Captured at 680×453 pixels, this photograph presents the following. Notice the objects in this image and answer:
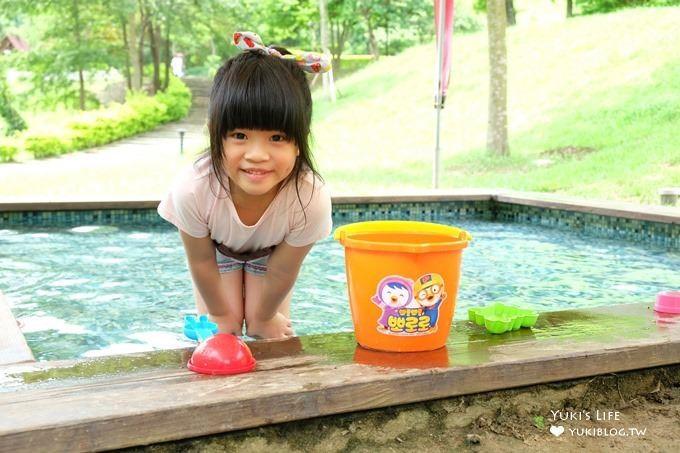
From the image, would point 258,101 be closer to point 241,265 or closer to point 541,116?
point 241,265

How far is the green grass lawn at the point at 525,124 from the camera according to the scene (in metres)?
10.7

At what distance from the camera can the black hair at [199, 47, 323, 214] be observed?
2.28 metres

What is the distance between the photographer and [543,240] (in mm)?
7172

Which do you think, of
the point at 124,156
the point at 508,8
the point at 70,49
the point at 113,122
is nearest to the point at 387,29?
the point at 508,8


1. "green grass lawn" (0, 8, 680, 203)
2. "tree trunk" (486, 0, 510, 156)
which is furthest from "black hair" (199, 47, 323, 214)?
"tree trunk" (486, 0, 510, 156)

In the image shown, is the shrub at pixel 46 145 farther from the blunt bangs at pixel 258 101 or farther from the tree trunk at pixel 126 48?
the blunt bangs at pixel 258 101

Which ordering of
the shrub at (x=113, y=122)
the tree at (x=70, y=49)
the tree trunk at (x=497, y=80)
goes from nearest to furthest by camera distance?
the tree trunk at (x=497, y=80) → the shrub at (x=113, y=122) → the tree at (x=70, y=49)

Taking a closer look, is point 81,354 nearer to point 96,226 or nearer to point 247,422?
point 247,422

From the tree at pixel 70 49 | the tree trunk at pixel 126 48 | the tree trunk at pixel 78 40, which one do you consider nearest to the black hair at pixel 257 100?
the tree at pixel 70 49

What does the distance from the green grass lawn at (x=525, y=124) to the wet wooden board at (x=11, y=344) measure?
15.9 ft

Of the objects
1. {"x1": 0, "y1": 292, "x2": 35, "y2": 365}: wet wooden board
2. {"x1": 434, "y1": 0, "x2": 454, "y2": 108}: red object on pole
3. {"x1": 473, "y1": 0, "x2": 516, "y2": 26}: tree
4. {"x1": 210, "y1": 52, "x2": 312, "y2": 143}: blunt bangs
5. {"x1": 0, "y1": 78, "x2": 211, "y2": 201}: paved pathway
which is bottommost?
{"x1": 0, "y1": 78, "x2": 211, "y2": 201}: paved pathway

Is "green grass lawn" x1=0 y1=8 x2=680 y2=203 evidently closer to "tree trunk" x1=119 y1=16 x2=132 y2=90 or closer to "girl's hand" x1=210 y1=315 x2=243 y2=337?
"girl's hand" x1=210 y1=315 x2=243 y2=337

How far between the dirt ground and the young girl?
0.80 meters

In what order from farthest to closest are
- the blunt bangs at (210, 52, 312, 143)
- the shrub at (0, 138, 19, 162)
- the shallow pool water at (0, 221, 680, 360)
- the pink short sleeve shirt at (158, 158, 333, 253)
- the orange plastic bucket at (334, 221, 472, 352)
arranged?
1. the shrub at (0, 138, 19, 162)
2. the shallow pool water at (0, 221, 680, 360)
3. the pink short sleeve shirt at (158, 158, 333, 253)
4. the blunt bangs at (210, 52, 312, 143)
5. the orange plastic bucket at (334, 221, 472, 352)
